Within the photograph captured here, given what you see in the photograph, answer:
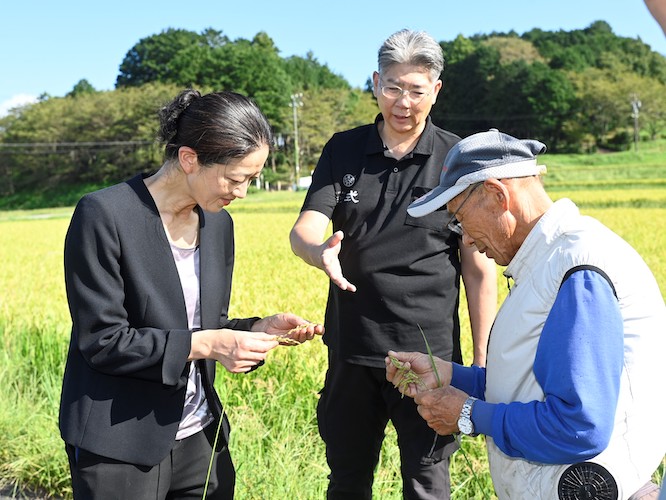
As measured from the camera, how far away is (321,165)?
128 inches

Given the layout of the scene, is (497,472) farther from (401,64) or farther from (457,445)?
(401,64)

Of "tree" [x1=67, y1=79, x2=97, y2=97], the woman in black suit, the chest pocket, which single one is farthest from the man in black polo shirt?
"tree" [x1=67, y1=79, x2=97, y2=97]

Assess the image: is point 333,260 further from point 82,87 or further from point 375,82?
point 82,87

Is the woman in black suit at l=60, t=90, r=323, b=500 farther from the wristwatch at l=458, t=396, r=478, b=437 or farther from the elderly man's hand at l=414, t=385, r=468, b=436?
the wristwatch at l=458, t=396, r=478, b=437

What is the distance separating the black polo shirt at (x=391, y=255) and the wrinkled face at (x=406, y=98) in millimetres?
99

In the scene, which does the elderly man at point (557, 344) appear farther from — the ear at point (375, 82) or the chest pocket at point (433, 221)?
the ear at point (375, 82)

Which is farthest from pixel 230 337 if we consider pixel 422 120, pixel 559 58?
pixel 559 58

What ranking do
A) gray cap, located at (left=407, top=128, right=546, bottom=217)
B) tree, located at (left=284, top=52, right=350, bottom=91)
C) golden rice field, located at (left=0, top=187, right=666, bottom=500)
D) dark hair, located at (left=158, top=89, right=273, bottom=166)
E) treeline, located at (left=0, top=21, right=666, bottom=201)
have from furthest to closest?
tree, located at (left=284, top=52, right=350, bottom=91) < treeline, located at (left=0, top=21, right=666, bottom=201) < golden rice field, located at (left=0, top=187, right=666, bottom=500) < dark hair, located at (left=158, top=89, right=273, bottom=166) < gray cap, located at (left=407, top=128, right=546, bottom=217)

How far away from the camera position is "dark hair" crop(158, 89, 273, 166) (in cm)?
229

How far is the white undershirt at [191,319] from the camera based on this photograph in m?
2.45

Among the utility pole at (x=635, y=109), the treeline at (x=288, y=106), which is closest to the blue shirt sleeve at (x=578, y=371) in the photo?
the treeline at (x=288, y=106)

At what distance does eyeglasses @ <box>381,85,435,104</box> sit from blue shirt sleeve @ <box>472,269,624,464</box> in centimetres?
153

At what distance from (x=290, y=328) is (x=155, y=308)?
0.59 meters

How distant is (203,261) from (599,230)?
1327 mm
